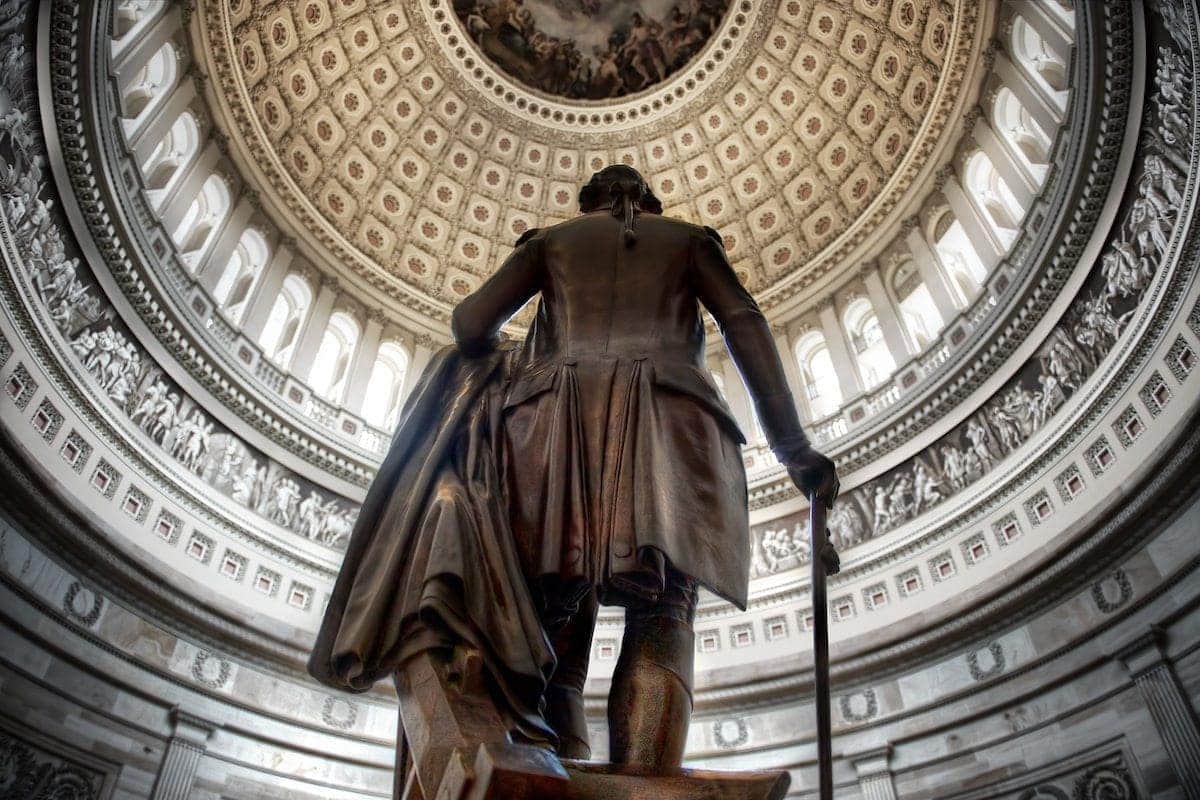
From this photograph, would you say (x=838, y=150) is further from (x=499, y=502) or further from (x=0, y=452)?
(x=499, y=502)

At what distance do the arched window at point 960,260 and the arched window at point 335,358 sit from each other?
1422 cm

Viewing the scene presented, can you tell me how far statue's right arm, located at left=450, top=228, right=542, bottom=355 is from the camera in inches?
130

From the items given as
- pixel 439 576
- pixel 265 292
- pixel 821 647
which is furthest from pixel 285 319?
pixel 439 576

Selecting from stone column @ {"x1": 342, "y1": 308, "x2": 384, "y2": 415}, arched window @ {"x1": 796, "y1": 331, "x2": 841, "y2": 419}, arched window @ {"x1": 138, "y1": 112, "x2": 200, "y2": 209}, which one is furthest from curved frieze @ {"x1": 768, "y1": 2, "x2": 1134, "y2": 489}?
arched window @ {"x1": 138, "y1": 112, "x2": 200, "y2": 209}

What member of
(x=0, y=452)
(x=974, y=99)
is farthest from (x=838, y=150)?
(x=0, y=452)

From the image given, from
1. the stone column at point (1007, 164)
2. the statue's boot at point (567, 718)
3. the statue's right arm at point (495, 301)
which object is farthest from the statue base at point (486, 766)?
the stone column at point (1007, 164)

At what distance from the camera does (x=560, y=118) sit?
2542 centimetres

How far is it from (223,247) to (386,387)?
199 inches

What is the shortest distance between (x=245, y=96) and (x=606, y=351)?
1974 centimetres

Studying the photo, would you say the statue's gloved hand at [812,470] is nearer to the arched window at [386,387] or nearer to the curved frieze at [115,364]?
the curved frieze at [115,364]

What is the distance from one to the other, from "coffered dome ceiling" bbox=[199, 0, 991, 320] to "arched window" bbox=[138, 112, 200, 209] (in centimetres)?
165

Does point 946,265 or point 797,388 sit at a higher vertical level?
point 946,265

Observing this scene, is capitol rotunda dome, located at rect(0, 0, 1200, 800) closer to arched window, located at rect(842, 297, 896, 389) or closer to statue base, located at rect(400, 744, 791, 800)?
arched window, located at rect(842, 297, 896, 389)

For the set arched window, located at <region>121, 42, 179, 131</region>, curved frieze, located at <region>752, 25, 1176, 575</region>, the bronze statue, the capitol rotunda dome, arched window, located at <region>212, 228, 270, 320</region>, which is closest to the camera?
the bronze statue
